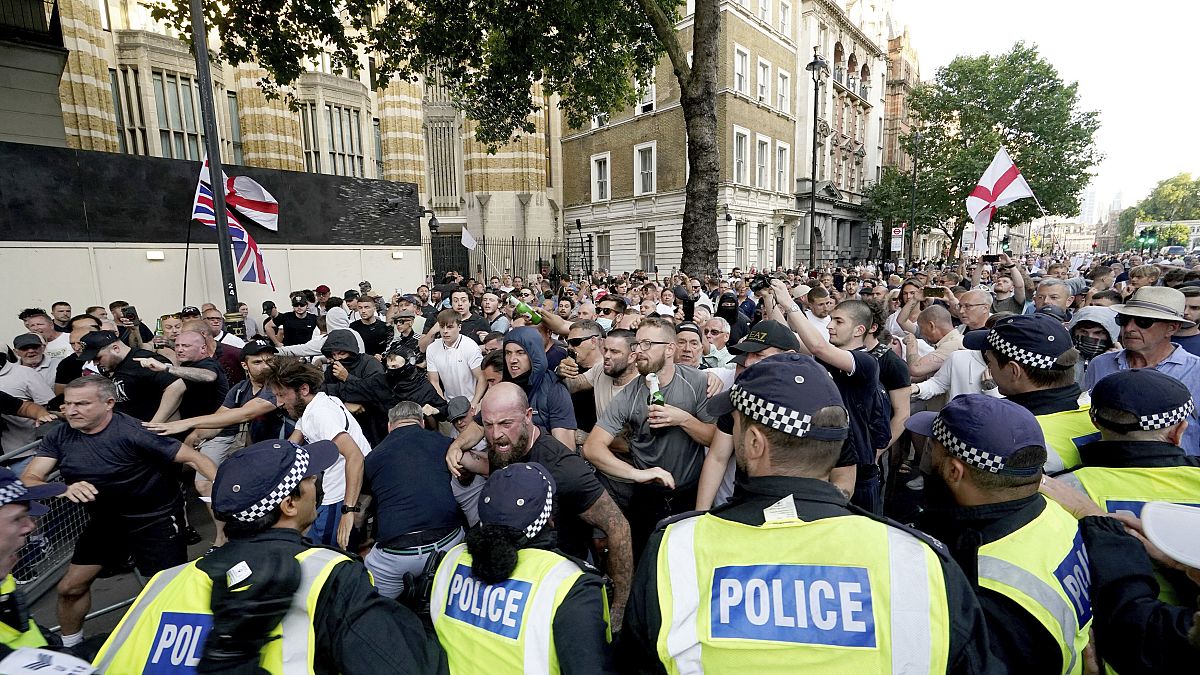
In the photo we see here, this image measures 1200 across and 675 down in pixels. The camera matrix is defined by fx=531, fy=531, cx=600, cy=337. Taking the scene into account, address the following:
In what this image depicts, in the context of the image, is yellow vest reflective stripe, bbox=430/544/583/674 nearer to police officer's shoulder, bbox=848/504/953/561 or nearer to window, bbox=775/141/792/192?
police officer's shoulder, bbox=848/504/953/561

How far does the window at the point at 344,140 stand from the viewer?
74.7 ft

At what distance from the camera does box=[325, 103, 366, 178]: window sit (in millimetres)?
22766

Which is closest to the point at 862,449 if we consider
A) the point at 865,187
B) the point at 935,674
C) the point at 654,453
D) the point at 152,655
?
the point at 654,453

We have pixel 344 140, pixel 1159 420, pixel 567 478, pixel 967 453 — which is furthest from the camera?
pixel 344 140

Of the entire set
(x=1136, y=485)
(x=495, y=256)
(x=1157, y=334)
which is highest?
(x=495, y=256)

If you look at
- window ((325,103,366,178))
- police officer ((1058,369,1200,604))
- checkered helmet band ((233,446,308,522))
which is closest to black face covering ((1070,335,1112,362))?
police officer ((1058,369,1200,604))

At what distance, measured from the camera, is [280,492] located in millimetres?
1888

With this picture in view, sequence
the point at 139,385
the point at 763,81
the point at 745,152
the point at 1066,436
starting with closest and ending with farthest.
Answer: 1. the point at 1066,436
2. the point at 139,385
3. the point at 745,152
4. the point at 763,81

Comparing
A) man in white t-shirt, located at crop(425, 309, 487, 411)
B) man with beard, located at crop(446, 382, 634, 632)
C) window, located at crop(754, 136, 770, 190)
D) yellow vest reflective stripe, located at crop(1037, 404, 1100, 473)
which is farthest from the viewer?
window, located at crop(754, 136, 770, 190)

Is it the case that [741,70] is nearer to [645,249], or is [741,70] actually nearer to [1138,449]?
[645,249]

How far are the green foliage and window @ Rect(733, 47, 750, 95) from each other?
12101mm

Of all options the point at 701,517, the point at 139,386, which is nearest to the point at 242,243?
the point at 139,386

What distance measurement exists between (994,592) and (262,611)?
210 cm

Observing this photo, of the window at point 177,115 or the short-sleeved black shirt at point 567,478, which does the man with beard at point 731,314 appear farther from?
the window at point 177,115
